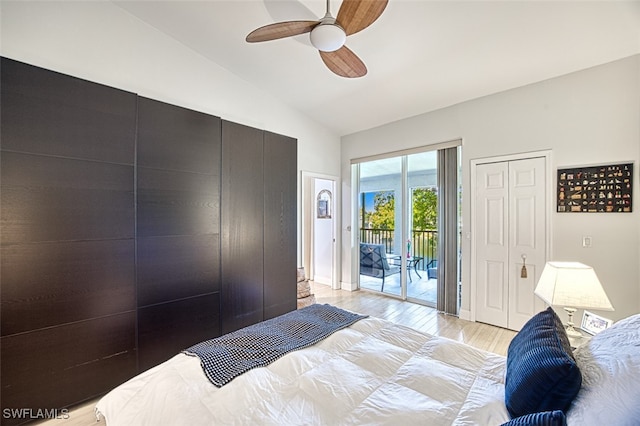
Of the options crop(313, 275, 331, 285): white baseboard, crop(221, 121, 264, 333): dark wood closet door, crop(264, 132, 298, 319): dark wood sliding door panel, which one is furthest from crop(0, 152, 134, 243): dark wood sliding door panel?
crop(313, 275, 331, 285): white baseboard

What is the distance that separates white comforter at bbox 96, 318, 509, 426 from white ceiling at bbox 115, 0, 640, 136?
2.54m

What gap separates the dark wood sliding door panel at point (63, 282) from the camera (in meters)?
1.72

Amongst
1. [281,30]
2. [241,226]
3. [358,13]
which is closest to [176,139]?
[241,226]

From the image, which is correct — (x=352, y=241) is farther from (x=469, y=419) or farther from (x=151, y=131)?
(x=469, y=419)

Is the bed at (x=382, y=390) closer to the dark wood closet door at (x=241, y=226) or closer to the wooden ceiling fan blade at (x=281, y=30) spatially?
the dark wood closet door at (x=241, y=226)

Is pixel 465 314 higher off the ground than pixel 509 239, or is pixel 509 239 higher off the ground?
pixel 509 239

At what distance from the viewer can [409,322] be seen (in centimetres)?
348

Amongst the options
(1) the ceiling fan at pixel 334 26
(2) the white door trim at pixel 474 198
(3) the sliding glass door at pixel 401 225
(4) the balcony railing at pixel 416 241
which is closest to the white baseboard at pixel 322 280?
(3) the sliding glass door at pixel 401 225

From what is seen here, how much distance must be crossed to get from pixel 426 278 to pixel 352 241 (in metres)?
1.36

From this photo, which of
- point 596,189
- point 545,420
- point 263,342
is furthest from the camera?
point 596,189

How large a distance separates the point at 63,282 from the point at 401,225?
4.01 m

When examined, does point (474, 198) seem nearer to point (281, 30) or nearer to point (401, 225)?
point (401, 225)

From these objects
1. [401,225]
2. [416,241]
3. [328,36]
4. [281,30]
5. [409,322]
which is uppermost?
[281,30]

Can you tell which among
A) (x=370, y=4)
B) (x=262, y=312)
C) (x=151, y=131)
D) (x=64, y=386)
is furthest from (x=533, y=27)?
(x=64, y=386)
